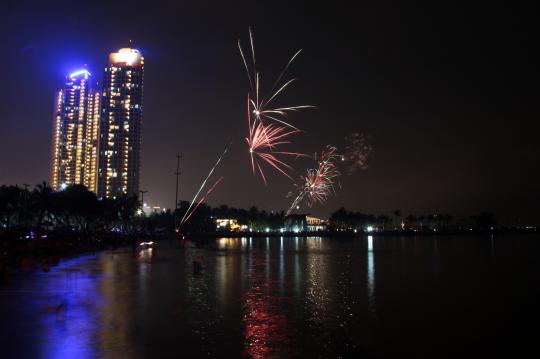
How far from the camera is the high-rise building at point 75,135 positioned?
190 metres

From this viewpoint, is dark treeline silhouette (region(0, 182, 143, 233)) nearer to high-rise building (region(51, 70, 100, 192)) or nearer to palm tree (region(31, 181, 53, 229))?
palm tree (region(31, 181, 53, 229))

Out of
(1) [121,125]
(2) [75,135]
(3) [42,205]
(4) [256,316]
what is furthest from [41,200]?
(2) [75,135]

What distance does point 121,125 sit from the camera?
18700 centimetres

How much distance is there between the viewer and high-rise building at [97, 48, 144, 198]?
184m

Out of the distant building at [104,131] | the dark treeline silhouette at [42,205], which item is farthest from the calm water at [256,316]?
the distant building at [104,131]

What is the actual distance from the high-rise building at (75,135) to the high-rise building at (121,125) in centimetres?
507

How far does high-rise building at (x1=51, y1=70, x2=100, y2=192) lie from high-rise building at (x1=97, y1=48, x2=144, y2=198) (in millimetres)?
5065

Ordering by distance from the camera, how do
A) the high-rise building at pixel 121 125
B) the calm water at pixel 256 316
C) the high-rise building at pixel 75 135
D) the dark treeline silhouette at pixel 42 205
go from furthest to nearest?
1. the high-rise building at pixel 75 135
2. the high-rise building at pixel 121 125
3. the dark treeline silhouette at pixel 42 205
4. the calm water at pixel 256 316

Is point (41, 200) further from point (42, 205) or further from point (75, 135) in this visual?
point (75, 135)

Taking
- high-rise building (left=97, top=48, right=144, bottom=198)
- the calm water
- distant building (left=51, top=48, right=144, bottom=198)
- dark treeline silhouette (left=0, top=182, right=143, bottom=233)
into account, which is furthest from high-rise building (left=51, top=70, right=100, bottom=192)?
the calm water

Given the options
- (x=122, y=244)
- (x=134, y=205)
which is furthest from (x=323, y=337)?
(x=134, y=205)

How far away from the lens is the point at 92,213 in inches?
3297

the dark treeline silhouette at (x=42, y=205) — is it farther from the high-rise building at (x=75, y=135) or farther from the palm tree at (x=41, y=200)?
the high-rise building at (x=75, y=135)

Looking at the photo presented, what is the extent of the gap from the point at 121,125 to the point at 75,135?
890 inches
